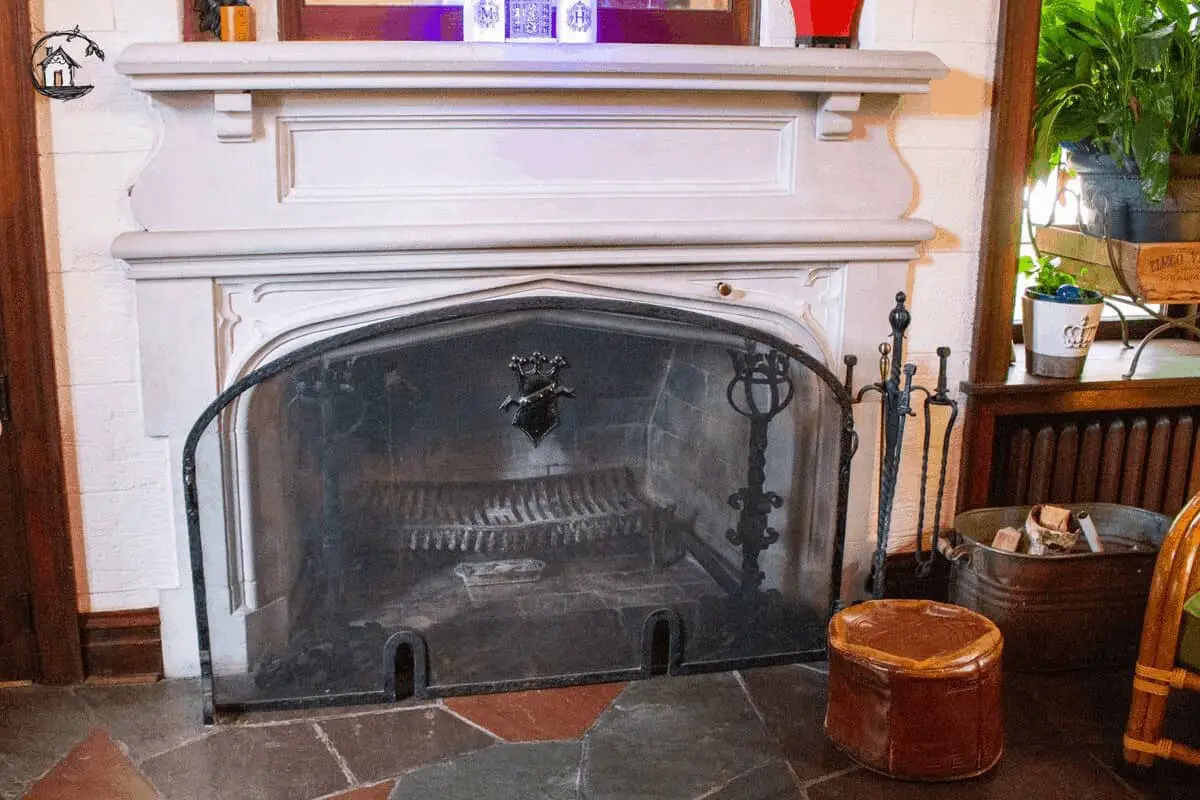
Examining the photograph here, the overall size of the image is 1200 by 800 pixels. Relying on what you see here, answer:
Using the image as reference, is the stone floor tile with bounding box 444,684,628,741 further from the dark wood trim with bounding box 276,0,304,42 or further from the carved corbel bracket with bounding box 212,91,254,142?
the dark wood trim with bounding box 276,0,304,42

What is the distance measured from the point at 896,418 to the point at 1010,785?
29.8 inches

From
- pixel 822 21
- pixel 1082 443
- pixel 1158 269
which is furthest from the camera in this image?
pixel 1082 443

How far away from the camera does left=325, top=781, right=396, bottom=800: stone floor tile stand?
2123mm

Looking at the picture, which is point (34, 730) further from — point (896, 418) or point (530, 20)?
point (896, 418)

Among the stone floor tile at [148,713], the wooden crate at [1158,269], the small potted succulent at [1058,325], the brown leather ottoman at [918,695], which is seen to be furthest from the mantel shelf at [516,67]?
the stone floor tile at [148,713]

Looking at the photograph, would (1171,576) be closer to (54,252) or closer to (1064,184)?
(1064,184)

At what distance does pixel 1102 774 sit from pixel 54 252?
2219mm

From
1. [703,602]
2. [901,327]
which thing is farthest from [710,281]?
[703,602]

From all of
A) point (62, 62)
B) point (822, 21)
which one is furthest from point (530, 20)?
point (62, 62)

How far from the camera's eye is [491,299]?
2.39 m

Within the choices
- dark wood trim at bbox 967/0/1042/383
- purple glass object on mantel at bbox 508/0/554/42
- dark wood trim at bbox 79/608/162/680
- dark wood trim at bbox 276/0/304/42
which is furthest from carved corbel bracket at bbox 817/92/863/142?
dark wood trim at bbox 79/608/162/680

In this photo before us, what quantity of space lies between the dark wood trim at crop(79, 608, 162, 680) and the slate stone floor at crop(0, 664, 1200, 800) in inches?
2.1

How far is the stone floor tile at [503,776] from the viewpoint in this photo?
2135mm

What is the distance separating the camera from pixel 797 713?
2.44m
